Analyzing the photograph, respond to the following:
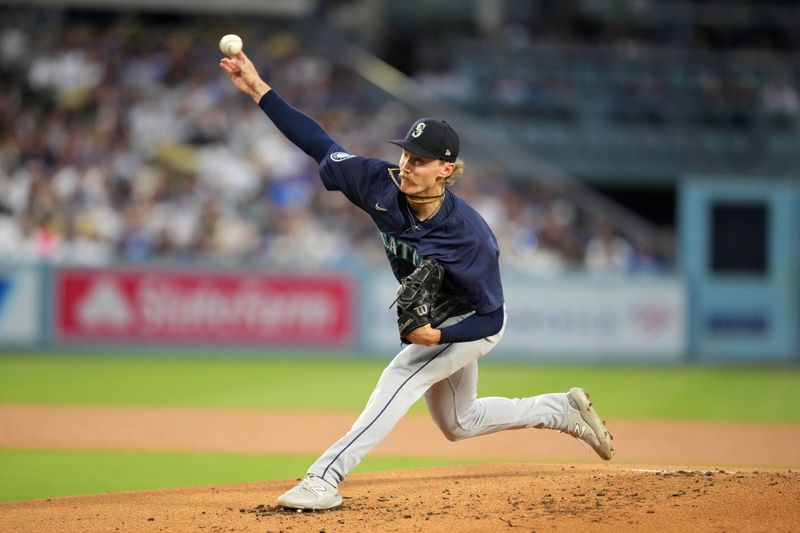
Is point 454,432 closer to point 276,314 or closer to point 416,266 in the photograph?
point 416,266

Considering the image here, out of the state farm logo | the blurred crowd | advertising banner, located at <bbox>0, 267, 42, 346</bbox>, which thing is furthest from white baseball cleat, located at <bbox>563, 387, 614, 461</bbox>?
advertising banner, located at <bbox>0, 267, 42, 346</bbox>

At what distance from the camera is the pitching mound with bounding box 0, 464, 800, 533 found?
5281mm

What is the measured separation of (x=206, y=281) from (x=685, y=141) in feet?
34.0

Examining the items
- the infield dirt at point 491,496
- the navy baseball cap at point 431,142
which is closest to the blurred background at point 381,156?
the infield dirt at point 491,496

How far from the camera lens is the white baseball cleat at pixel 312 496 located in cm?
555

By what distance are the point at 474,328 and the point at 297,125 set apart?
143cm

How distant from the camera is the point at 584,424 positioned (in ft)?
21.5

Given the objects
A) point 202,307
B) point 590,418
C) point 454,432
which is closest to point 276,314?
point 202,307

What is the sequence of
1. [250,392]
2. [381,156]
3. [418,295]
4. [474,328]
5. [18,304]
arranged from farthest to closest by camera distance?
1. [381,156]
2. [18,304]
3. [250,392]
4. [474,328]
5. [418,295]

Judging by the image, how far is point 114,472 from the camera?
7.54 meters

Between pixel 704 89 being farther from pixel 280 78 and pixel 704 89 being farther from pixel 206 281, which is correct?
pixel 206 281

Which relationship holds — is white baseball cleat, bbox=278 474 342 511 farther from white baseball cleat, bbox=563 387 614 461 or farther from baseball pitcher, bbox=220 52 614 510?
white baseball cleat, bbox=563 387 614 461

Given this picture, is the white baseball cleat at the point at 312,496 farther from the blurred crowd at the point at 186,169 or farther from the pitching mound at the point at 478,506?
the blurred crowd at the point at 186,169

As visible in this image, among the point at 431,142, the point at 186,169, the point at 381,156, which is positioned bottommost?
the point at 431,142
